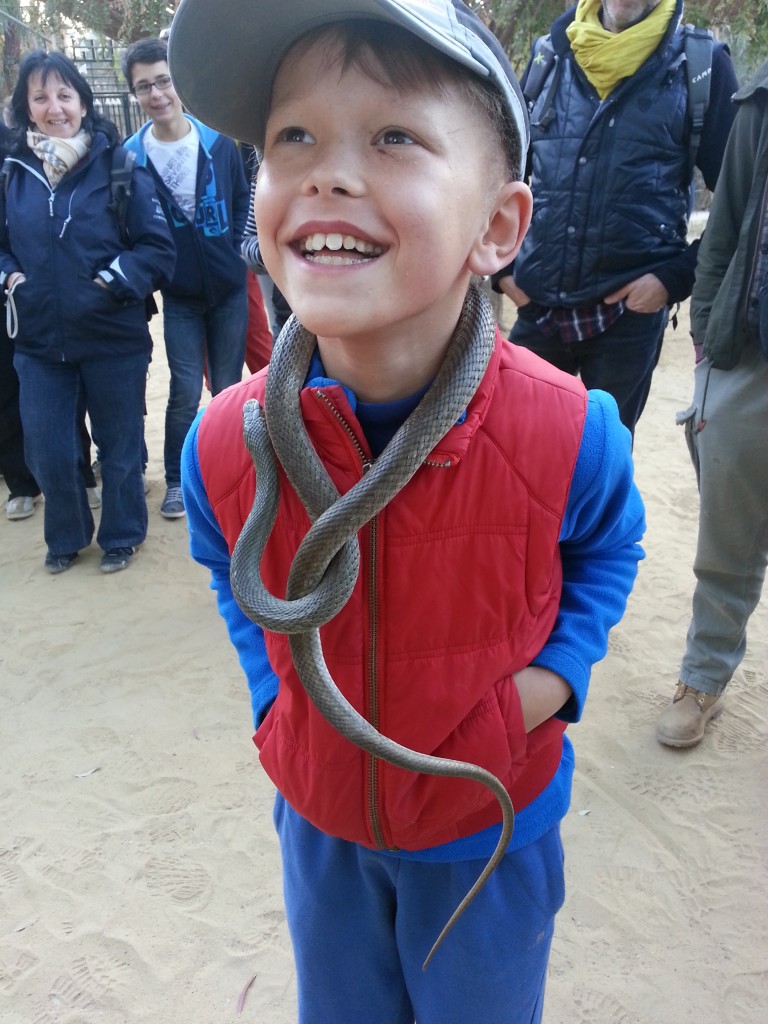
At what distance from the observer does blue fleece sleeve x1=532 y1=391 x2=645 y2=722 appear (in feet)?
3.99

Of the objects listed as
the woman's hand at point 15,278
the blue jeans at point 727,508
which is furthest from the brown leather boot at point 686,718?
the woman's hand at point 15,278

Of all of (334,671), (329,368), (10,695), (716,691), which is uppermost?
(329,368)

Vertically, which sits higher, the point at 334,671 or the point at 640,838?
the point at 334,671

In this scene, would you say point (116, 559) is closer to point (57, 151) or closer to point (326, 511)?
point (57, 151)

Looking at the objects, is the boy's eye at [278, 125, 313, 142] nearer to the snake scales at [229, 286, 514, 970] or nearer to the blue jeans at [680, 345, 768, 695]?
the snake scales at [229, 286, 514, 970]

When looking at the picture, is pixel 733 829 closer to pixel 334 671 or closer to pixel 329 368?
pixel 334 671

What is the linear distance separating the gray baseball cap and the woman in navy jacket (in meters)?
3.06

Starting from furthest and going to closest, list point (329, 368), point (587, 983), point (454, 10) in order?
point (587, 983)
point (329, 368)
point (454, 10)

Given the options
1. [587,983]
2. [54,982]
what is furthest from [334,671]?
[54,982]

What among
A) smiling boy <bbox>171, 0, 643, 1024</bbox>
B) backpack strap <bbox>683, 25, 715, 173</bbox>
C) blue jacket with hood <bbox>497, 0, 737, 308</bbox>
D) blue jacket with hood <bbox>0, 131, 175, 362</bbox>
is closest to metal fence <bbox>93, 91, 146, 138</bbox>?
blue jacket with hood <bbox>0, 131, 175, 362</bbox>

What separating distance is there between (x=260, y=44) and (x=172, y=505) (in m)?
4.09

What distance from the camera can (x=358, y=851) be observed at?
1.30 metres

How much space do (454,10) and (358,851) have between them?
1.16 m

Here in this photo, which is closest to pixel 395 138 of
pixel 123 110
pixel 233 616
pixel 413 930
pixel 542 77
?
pixel 233 616
